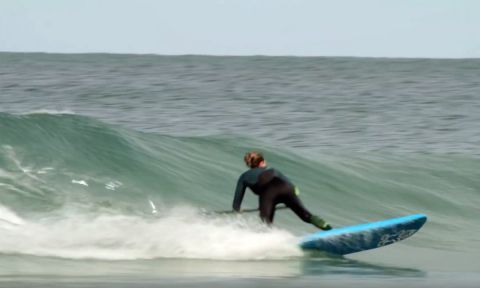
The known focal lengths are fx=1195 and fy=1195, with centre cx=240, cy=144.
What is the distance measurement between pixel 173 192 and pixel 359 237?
4.98 m

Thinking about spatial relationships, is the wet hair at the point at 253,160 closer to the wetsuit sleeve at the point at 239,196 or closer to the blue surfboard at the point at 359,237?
Result: the wetsuit sleeve at the point at 239,196

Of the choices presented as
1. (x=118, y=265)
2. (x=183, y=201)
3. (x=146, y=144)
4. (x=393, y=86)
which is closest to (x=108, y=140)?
(x=146, y=144)

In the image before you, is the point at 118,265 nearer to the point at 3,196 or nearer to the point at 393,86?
the point at 3,196

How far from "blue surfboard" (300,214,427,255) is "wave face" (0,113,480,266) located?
0.31 meters

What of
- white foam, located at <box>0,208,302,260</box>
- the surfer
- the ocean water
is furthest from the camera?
the surfer

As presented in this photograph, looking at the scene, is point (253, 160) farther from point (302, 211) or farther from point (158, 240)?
point (158, 240)

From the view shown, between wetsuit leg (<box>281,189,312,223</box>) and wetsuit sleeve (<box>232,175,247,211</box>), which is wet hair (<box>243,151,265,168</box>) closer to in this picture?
wetsuit sleeve (<box>232,175,247,211</box>)

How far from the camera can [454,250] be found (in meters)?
15.5

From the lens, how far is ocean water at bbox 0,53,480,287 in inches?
471

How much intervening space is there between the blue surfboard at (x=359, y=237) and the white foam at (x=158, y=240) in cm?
27

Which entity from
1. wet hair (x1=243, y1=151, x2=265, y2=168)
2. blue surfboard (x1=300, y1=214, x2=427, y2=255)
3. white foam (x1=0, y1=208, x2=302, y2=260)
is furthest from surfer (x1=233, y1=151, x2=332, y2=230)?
white foam (x1=0, y1=208, x2=302, y2=260)

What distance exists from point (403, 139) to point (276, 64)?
42.4 meters

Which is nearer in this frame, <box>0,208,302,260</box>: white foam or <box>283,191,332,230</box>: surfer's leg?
<box>0,208,302,260</box>: white foam

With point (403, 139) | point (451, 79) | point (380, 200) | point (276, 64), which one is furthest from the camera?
point (276, 64)
